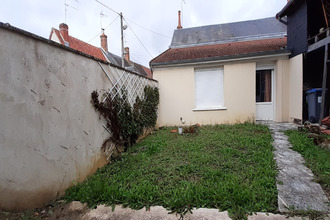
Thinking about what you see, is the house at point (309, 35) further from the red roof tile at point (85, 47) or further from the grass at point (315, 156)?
the red roof tile at point (85, 47)

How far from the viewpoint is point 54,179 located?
2436 mm

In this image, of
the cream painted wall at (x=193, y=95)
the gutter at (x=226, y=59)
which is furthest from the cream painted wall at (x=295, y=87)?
the cream painted wall at (x=193, y=95)

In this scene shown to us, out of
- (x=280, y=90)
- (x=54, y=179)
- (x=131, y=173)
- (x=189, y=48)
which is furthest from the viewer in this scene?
(x=189, y=48)

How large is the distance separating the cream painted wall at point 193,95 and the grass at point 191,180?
2.75 m

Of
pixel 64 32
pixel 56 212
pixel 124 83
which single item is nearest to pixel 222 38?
pixel 124 83

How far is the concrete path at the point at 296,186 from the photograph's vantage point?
213 cm

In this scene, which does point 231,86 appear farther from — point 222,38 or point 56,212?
point 56,212

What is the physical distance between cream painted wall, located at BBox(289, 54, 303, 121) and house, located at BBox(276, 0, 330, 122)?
0.82 feet

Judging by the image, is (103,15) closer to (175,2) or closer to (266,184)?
(175,2)

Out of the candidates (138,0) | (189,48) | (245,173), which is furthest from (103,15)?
(245,173)

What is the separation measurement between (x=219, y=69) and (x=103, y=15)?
11.0 m

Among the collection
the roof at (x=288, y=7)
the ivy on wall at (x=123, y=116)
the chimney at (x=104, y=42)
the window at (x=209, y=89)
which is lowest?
the ivy on wall at (x=123, y=116)

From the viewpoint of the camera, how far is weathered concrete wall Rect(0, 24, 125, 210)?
6.21ft

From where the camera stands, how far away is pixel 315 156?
344 cm
